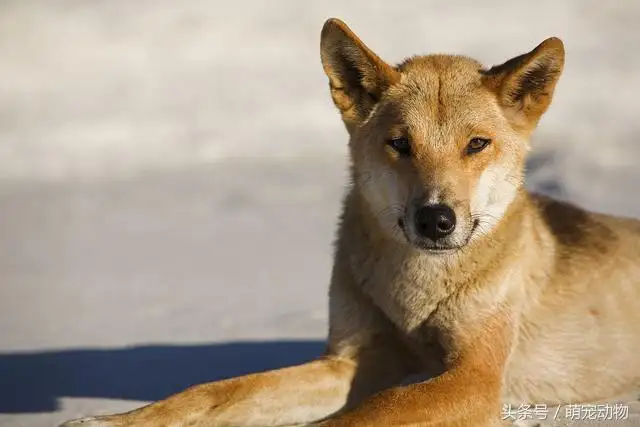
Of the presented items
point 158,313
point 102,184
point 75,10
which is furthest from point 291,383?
point 75,10

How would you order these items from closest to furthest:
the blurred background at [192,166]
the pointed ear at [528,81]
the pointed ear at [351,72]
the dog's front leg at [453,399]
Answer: the dog's front leg at [453,399] < the pointed ear at [528,81] < the pointed ear at [351,72] < the blurred background at [192,166]

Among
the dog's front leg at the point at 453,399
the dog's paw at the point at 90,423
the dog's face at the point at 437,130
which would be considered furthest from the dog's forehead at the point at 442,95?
the dog's paw at the point at 90,423

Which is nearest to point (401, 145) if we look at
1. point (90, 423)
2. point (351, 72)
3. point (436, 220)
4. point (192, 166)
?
point (436, 220)

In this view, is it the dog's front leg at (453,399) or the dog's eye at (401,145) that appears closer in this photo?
the dog's front leg at (453,399)

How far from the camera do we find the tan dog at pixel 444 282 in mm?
4582

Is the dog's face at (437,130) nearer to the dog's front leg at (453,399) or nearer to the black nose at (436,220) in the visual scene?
the black nose at (436,220)

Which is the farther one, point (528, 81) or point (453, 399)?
point (528, 81)

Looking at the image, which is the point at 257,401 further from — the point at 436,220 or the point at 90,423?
the point at 436,220

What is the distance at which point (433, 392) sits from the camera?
176 inches

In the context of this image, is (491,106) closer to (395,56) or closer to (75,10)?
(395,56)

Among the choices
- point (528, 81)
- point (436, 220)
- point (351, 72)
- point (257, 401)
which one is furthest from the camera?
point (351, 72)

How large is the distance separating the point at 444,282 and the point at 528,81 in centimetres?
108

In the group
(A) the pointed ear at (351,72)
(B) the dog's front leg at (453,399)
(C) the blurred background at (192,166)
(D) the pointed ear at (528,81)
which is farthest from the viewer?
(C) the blurred background at (192,166)

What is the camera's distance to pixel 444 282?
16.2ft
